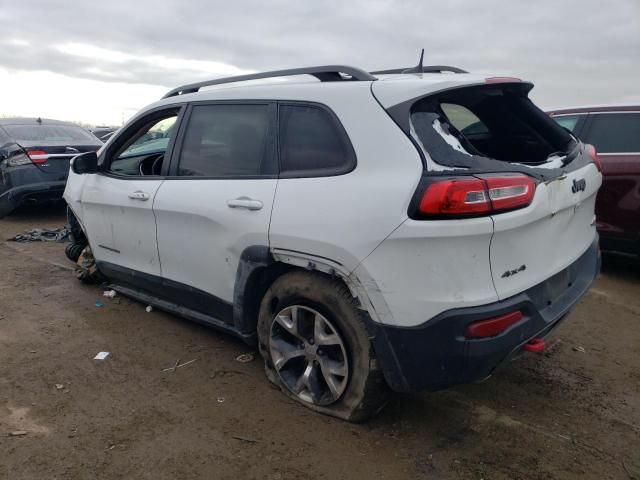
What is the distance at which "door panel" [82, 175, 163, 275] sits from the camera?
3.75 m

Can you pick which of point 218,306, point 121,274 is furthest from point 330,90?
point 121,274

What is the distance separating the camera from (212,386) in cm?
325

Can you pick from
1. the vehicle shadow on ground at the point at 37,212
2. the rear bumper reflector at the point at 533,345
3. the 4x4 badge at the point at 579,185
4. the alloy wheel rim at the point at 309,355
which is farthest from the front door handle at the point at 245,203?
the vehicle shadow on ground at the point at 37,212

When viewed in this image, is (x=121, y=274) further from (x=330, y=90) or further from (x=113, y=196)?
(x=330, y=90)

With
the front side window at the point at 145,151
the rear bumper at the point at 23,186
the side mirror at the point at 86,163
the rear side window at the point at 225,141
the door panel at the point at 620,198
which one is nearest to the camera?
the rear side window at the point at 225,141

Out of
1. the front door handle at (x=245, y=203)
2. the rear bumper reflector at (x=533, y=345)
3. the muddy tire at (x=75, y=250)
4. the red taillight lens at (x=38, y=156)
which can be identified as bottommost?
the muddy tire at (x=75, y=250)

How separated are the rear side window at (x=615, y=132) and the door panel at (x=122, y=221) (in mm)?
4469

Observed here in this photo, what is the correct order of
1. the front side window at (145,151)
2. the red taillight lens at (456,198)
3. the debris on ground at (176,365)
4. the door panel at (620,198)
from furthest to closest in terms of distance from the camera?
1. the door panel at (620,198)
2. the front side window at (145,151)
3. the debris on ground at (176,365)
4. the red taillight lens at (456,198)

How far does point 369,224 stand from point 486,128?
1.67 meters

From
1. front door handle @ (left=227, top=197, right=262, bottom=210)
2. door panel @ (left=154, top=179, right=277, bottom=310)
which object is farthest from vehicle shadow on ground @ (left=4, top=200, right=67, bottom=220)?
front door handle @ (left=227, top=197, right=262, bottom=210)

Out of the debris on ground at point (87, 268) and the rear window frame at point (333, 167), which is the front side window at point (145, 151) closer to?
the debris on ground at point (87, 268)

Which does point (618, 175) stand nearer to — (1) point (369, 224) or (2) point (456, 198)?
(2) point (456, 198)

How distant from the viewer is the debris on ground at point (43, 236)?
7.05 m

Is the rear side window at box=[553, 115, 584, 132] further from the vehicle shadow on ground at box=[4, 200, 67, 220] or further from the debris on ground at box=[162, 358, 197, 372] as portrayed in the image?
the vehicle shadow on ground at box=[4, 200, 67, 220]
